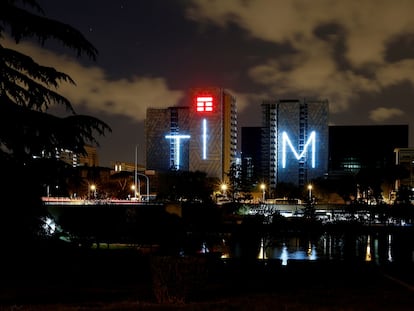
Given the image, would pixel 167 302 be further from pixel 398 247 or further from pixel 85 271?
pixel 398 247

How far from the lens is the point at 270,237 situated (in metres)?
54.5

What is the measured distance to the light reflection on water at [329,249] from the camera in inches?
1601

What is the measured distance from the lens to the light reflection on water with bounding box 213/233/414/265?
40.7m

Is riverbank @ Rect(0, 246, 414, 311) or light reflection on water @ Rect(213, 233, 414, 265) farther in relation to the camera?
light reflection on water @ Rect(213, 233, 414, 265)

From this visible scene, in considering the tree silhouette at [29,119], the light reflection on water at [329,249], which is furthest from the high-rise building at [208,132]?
the tree silhouette at [29,119]

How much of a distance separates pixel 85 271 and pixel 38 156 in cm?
760

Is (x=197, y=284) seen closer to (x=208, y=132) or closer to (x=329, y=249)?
(x=329, y=249)

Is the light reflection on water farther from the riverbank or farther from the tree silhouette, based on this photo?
the tree silhouette

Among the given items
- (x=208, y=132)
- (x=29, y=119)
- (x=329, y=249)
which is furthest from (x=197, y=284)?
(x=208, y=132)

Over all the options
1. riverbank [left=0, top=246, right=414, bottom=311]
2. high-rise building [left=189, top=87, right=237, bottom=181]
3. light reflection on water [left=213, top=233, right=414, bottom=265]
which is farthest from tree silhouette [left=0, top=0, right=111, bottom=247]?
high-rise building [left=189, top=87, right=237, bottom=181]

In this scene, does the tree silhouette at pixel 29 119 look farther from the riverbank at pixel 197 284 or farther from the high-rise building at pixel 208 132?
the high-rise building at pixel 208 132

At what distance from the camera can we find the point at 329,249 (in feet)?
154

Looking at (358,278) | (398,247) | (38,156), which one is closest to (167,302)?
(38,156)

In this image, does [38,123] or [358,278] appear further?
[358,278]
